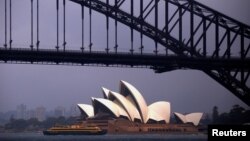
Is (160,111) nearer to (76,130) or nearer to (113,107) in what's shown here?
(113,107)

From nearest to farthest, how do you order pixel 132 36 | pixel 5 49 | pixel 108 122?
1. pixel 5 49
2. pixel 132 36
3. pixel 108 122

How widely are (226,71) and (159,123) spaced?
207 ft

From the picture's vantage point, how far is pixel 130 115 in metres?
113

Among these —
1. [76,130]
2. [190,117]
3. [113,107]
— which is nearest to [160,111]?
[190,117]

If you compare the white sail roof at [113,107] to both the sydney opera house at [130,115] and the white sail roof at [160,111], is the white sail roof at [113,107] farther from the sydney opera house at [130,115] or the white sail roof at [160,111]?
the white sail roof at [160,111]

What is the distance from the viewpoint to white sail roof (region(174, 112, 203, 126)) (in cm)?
12236

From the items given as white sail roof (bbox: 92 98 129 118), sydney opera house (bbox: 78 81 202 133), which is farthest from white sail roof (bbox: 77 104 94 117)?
white sail roof (bbox: 92 98 129 118)

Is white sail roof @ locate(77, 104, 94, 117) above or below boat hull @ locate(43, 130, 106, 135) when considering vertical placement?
above

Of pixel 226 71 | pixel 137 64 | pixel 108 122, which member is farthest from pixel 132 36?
pixel 108 122

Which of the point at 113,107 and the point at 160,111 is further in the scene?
the point at 160,111

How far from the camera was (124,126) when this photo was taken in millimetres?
118688

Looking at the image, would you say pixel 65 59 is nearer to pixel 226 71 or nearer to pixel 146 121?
pixel 226 71

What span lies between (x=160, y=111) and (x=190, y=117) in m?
5.91

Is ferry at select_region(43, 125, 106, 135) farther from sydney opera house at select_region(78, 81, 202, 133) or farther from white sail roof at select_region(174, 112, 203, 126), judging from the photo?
white sail roof at select_region(174, 112, 203, 126)
